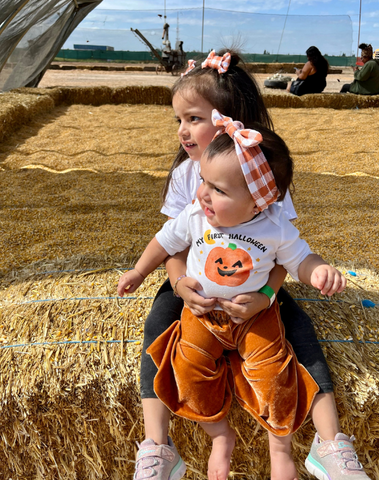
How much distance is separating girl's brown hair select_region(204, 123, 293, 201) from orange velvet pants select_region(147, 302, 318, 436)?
47 cm

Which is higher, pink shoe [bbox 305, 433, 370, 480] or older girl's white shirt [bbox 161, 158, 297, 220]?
older girl's white shirt [bbox 161, 158, 297, 220]

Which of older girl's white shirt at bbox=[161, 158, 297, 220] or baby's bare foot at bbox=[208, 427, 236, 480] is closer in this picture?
baby's bare foot at bbox=[208, 427, 236, 480]

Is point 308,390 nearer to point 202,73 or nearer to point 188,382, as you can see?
point 188,382

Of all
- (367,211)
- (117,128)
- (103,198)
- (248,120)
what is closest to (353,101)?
(117,128)

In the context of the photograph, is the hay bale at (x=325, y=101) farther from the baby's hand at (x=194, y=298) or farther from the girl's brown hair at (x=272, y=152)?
the baby's hand at (x=194, y=298)

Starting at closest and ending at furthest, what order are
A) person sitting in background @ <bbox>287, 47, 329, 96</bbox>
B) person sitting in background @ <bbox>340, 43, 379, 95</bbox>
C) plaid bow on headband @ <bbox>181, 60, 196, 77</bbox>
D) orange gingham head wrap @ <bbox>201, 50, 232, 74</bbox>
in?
orange gingham head wrap @ <bbox>201, 50, 232, 74</bbox>
plaid bow on headband @ <bbox>181, 60, 196, 77</bbox>
person sitting in background @ <bbox>340, 43, 379, 95</bbox>
person sitting in background @ <bbox>287, 47, 329, 96</bbox>

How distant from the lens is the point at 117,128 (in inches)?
236

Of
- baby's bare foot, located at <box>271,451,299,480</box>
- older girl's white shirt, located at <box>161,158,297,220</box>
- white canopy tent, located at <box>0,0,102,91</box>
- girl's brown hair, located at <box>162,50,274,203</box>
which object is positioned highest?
white canopy tent, located at <box>0,0,102,91</box>

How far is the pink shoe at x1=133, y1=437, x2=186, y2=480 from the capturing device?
1236 mm

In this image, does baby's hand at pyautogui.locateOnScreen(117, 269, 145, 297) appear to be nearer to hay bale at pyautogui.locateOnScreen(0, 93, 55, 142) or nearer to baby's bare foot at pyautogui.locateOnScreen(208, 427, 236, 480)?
baby's bare foot at pyautogui.locateOnScreen(208, 427, 236, 480)

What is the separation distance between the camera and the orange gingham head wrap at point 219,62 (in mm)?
1500

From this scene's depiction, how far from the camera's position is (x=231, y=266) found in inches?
52.7

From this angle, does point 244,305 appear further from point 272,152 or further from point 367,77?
point 367,77

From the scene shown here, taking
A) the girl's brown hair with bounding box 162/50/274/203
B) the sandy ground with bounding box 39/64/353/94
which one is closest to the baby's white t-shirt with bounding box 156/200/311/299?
the girl's brown hair with bounding box 162/50/274/203
